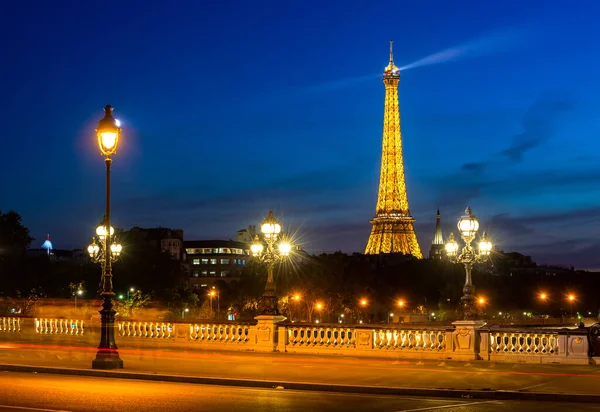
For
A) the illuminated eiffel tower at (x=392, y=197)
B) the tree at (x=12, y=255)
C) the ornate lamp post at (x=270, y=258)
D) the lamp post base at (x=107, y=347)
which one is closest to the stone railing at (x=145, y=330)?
the ornate lamp post at (x=270, y=258)

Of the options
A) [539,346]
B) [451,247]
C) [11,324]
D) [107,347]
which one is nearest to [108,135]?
[107,347]

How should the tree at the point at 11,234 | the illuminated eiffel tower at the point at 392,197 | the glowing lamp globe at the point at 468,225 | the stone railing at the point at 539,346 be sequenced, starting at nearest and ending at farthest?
1. the stone railing at the point at 539,346
2. the glowing lamp globe at the point at 468,225
3. the tree at the point at 11,234
4. the illuminated eiffel tower at the point at 392,197

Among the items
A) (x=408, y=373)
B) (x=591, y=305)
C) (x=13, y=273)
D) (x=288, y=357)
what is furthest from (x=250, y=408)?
(x=591, y=305)

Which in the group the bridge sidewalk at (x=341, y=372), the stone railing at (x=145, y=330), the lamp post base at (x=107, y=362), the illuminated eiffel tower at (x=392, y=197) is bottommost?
the bridge sidewalk at (x=341, y=372)

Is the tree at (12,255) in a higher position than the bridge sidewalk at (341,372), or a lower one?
higher

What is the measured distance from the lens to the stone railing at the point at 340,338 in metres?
28.8

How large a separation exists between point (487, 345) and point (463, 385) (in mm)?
8473

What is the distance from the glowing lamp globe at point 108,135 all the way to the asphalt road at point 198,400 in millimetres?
6160

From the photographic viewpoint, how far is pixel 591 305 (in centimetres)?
15700

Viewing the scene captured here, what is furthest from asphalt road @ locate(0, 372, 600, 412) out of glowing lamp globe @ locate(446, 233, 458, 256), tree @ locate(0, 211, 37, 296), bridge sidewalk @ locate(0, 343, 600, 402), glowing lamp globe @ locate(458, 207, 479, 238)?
tree @ locate(0, 211, 37, 296)

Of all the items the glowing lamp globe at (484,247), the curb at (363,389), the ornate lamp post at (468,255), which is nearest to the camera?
the curb at (363,389)

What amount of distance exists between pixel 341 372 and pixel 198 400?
674 cm

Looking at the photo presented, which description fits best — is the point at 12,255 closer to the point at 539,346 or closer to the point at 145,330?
the point at 145,330

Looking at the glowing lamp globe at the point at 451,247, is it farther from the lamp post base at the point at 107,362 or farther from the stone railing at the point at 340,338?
the lamp post base at the point at 107,362
